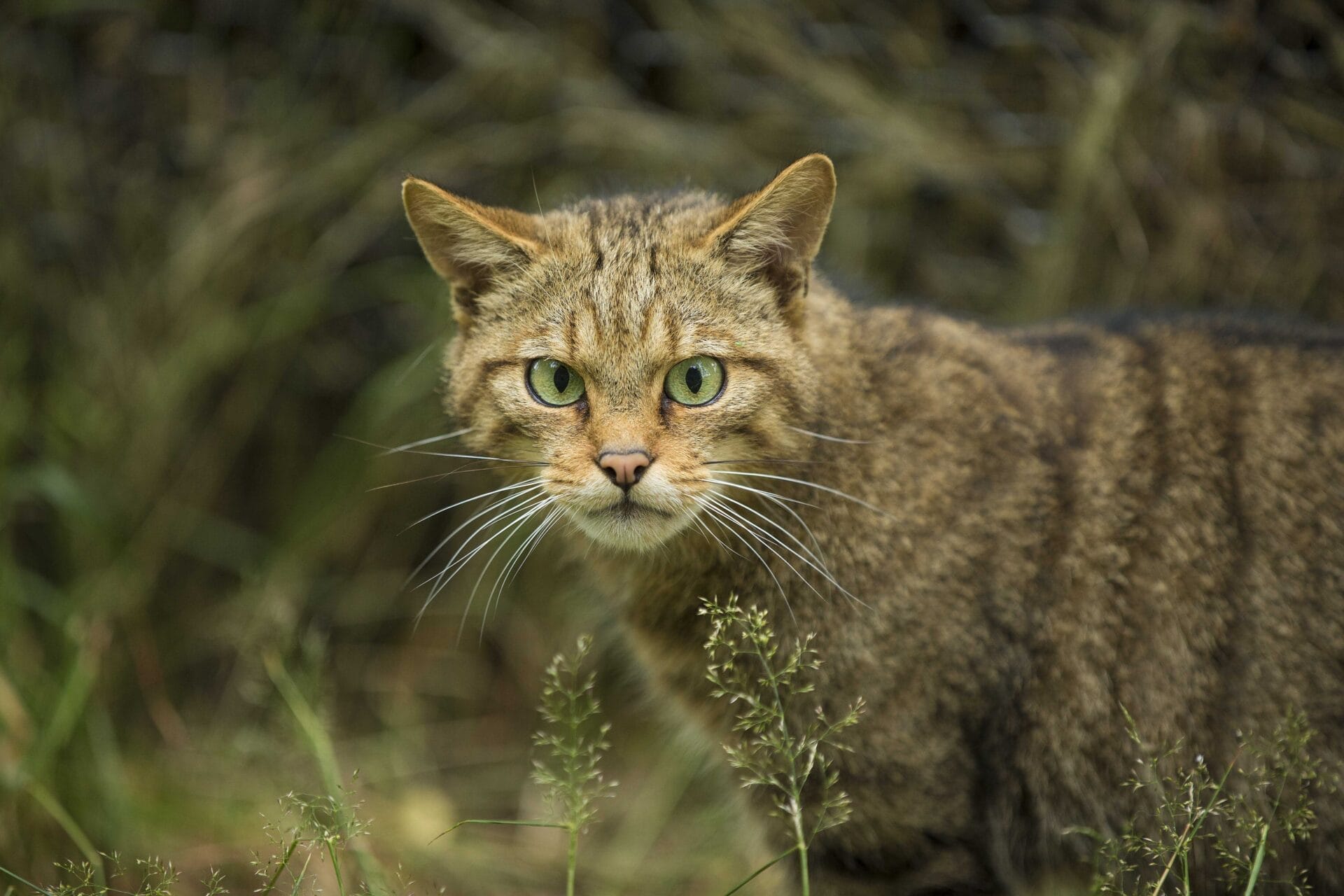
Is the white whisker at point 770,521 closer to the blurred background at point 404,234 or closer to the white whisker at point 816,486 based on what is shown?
the white whisker at point 816,486

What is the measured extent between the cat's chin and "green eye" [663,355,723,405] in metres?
0.24

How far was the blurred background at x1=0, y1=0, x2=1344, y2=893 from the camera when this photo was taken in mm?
3590

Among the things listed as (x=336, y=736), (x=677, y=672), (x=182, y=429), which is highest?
(x=182, y=429)

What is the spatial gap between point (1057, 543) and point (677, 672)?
86 cm

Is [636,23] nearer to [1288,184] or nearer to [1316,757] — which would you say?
[1288,184]

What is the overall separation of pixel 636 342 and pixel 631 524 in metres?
0.36

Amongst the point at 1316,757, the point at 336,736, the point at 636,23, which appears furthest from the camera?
the point at 636,23

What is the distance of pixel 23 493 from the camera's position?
12.3ft

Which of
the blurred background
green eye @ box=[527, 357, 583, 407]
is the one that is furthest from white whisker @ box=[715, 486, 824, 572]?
the blurred background

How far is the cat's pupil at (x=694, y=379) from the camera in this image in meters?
2.25

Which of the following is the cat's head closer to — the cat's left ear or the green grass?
the cat's left ear

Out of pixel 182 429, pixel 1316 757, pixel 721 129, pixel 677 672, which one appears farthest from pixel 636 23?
pixel 1316 757

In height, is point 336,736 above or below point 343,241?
below

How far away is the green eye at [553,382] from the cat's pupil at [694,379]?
211 millimetres
